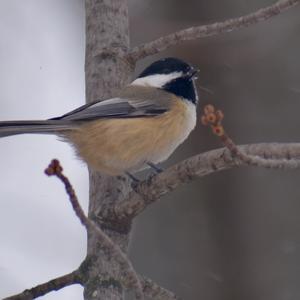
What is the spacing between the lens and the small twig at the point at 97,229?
2.07 metres

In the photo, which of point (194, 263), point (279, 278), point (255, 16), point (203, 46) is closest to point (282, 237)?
point (279, 278)

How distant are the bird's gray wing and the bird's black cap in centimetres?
23

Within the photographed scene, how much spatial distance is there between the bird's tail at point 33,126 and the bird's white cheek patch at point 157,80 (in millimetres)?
594

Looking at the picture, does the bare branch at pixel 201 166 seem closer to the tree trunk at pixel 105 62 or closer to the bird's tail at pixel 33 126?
the tree trunk at pixel 105 62

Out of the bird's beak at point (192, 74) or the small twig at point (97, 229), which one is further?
the bird's beak at point (192, 74)

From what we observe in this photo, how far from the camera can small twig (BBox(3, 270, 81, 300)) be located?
2.54 metres

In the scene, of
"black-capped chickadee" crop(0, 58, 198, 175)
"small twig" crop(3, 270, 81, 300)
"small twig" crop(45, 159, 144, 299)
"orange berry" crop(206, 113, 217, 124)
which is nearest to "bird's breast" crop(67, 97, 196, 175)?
"black-capped chickadee" crop(0, 58, 198, 175)

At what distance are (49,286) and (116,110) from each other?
1.05 meters

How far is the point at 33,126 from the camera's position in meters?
3.07

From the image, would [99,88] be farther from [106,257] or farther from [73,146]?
[106,257]

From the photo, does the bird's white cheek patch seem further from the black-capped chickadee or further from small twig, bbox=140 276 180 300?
small twig, bbox=140 276 180 300

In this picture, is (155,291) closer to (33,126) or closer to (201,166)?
(201,166)

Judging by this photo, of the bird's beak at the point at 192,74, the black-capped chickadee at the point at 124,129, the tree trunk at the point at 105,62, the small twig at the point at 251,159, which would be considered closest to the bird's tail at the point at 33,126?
the black-capped chickadee at the point at 124,129

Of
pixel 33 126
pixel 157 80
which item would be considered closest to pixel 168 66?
pixel 157 80
